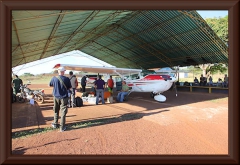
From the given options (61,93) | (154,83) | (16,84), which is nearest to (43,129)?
(61,93)

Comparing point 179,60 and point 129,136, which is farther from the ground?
point 179,60

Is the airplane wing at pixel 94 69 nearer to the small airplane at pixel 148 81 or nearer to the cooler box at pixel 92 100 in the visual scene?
the small airplane at pixel 148 81

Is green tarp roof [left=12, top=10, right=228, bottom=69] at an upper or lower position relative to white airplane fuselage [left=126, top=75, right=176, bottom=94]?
upper

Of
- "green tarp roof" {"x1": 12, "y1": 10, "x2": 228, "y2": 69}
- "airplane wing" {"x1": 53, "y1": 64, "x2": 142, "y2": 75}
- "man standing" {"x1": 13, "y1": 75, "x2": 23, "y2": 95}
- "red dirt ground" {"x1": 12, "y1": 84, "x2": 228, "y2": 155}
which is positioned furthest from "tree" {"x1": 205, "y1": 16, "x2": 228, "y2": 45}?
"man standing" {"x1": 13, "y1": 75, "x2": 23, "y2": 95}

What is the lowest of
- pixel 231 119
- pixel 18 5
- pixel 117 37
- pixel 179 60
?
pixel 231 119

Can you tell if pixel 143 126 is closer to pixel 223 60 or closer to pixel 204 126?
pixel 204 126

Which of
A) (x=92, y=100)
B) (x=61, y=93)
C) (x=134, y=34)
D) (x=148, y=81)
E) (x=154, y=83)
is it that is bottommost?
(x=92, y=100)

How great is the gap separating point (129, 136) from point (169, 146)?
116cm

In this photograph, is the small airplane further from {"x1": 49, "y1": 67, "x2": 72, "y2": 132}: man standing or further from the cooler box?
{"x1": 49, "y1": 67, "x2": 72, "y2": 132}: man standing

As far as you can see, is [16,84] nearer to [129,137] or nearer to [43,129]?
[43,129]

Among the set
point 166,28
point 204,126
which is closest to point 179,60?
point 166,28

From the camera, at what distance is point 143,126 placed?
19.0ft

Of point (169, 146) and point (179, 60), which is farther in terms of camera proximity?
point (179, 60)

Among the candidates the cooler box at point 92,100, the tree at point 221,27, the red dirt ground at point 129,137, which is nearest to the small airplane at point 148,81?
the cooler box at point 92,100
